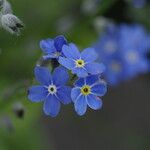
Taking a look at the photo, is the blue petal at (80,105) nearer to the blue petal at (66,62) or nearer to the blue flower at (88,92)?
the blue flower at (88,92)

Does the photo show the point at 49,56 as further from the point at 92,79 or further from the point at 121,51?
the point at 121,51

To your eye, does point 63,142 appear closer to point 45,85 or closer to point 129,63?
point 129,63

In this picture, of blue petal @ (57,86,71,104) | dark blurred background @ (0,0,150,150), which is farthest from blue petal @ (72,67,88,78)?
dark blurred background @ (0,0,150,150)

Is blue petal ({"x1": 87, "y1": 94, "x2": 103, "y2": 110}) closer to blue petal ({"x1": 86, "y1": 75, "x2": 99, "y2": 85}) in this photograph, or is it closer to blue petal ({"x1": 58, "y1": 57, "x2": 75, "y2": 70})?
blue petal ({"x1": 86, "y1": 75, "x2": 99, "y2": 85})

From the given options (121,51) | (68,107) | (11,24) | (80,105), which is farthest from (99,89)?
(68,107)

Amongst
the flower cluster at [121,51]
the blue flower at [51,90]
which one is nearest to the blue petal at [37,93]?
the blue flower at [51,90]

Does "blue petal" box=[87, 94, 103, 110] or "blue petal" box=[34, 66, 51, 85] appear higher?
"blue petal" box=[34, 66, 51, 85]

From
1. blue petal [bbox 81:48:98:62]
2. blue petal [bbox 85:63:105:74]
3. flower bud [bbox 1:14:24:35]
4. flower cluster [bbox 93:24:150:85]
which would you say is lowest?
blue petal [bbox 85:63:105:74]
